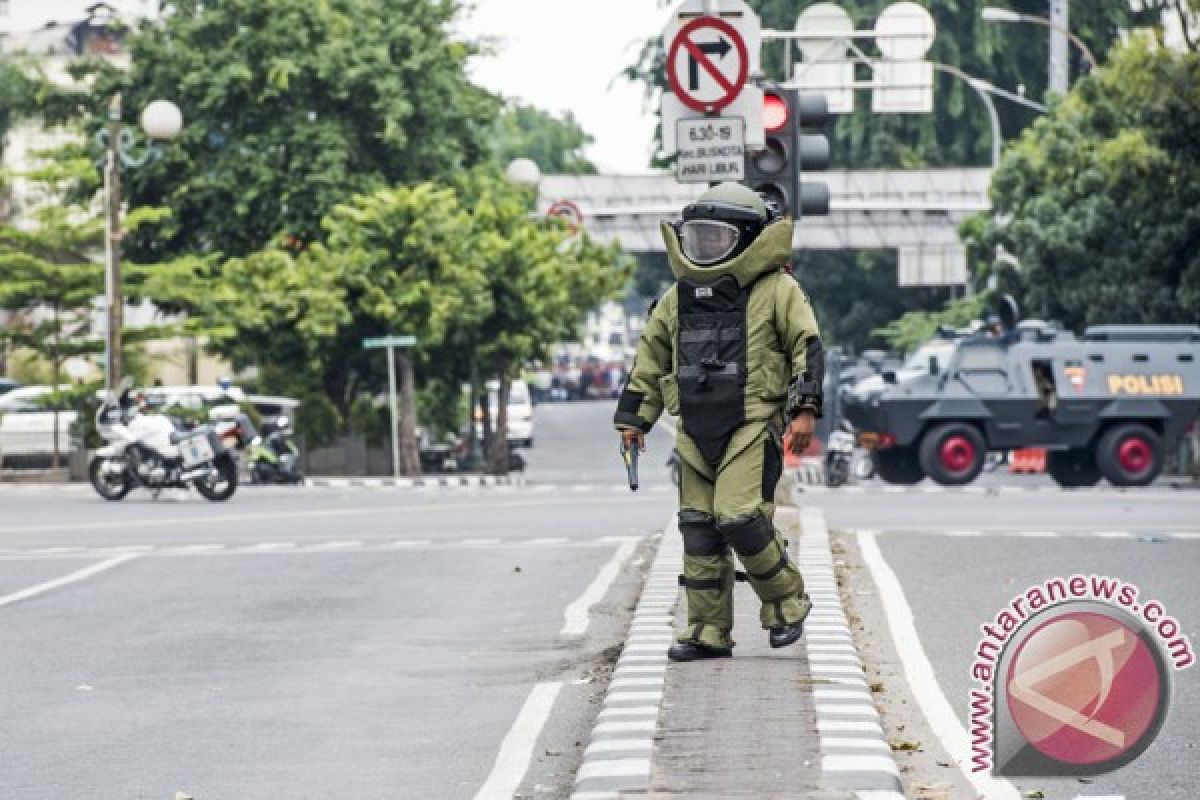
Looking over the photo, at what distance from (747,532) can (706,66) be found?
652cm

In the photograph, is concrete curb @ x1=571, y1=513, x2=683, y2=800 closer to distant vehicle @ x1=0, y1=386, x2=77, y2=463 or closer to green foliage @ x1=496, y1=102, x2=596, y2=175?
distant vehicle @ x1=0, y1=386, x2=77, y2=463

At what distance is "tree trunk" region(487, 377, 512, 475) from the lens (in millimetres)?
59094

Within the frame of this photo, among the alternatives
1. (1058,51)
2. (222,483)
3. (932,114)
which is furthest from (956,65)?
(222,483)

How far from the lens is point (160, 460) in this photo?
33625mm

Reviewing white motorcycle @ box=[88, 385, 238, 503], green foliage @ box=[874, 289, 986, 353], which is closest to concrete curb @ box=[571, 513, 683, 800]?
white motorcycle @ box=[88, 385, 238, 503]

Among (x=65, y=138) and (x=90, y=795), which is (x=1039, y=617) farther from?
(x=65, y=138)

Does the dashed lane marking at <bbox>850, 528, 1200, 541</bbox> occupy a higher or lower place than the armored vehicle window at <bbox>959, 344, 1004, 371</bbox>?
lower

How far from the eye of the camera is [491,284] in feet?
187

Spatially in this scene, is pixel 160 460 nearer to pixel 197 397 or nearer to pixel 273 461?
pixel 273 461

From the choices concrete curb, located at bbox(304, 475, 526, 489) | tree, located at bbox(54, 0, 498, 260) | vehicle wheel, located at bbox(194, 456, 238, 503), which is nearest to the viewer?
vehicle wheel, located at bbox(194, 456, 238, 503)

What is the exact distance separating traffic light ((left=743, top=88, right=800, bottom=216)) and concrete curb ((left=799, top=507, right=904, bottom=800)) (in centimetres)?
402

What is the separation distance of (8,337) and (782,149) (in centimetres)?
2902

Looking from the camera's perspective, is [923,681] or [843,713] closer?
[843,713]

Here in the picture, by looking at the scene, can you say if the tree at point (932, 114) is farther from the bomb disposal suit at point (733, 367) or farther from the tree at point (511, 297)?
the bomb disposal suit at point (733, 367)
